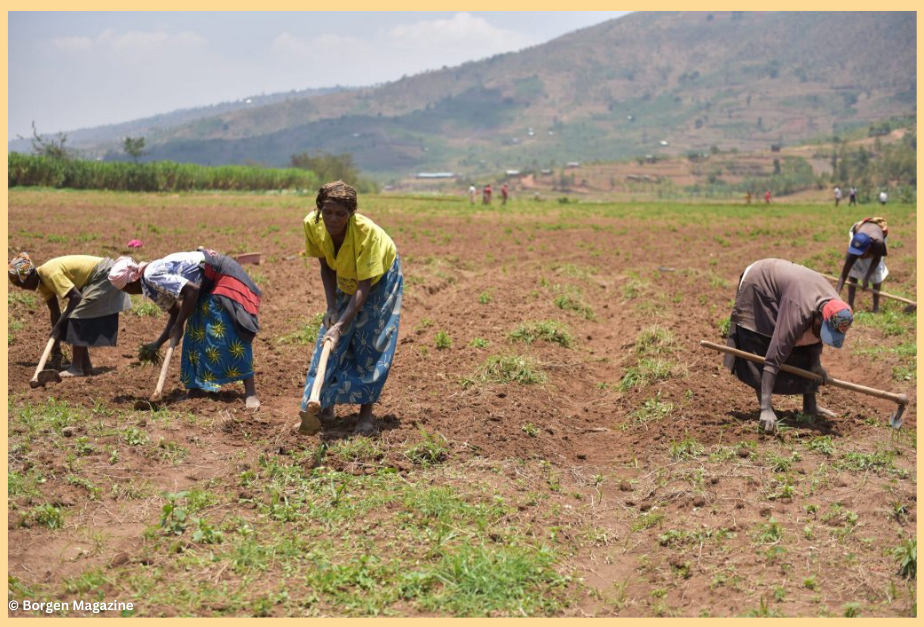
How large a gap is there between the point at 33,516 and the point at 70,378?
3.33 meters

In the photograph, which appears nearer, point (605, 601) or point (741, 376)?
point (605, 601)

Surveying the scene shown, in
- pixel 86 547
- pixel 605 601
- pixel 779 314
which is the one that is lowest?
pixel 605 601

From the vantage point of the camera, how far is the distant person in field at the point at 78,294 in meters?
7.77

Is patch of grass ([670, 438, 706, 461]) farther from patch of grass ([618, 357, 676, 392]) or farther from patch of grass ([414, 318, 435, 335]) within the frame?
patch of grass ([414, 318, 435, 335])

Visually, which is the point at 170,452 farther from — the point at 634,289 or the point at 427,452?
the point at 634,289

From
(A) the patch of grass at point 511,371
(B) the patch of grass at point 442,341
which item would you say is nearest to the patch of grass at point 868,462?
(A) the patch of grass at point 511,371

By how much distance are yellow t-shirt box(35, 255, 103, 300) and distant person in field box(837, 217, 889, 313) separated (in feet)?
27.4

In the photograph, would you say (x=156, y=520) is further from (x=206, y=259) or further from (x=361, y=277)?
(x=206, y=259)

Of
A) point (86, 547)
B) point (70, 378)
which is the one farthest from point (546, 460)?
point (70, 378)

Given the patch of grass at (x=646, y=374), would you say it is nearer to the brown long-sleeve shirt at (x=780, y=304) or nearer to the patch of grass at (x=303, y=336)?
the brown long-sleeve shirt at (x=780, y=304)

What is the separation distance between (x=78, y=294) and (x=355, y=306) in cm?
342

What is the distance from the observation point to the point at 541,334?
9664 mm

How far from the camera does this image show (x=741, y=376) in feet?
22.5

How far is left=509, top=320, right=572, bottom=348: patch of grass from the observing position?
9.56 m
